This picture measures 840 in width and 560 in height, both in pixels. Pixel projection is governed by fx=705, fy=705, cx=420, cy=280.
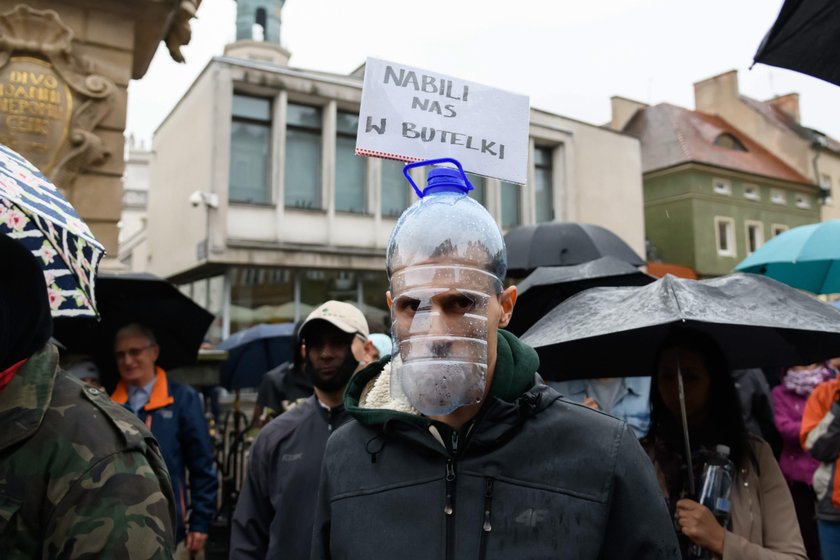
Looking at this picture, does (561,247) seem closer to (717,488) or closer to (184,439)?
(184,439)

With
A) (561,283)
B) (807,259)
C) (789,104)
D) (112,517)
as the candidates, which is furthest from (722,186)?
(112,517)

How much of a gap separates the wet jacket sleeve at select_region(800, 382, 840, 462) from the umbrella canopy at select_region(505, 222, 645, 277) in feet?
7.51

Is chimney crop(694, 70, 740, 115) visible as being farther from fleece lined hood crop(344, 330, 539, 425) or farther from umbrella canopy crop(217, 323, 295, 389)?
fleece lined hood crop(344, 330, 539, 425)

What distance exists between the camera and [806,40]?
9.25 ft

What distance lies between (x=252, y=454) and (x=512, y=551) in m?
2.20

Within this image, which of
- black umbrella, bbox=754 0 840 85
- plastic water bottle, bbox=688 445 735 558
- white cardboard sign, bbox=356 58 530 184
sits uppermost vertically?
Answer: black umbrella, bbox=754 0 840 85

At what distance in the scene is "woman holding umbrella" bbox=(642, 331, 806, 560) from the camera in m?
2.41

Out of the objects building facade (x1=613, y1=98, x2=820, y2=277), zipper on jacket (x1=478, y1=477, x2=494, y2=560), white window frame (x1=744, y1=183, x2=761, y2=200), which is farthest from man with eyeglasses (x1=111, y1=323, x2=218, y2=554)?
white window frame (x1=744, y1=183, x2=761, y2=200)

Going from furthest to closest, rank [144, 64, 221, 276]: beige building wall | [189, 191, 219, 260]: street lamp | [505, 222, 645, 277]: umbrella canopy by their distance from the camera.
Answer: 1. [144, 64, 221, 276]: beige building wall
2. [189, 191, 219, 260]: street lamp
3. [505, 222, 645, 277]: umbrella canopy

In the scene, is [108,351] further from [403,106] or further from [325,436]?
[403,106]

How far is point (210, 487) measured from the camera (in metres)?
4.58

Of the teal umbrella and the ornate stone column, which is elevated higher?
the ornate stone column

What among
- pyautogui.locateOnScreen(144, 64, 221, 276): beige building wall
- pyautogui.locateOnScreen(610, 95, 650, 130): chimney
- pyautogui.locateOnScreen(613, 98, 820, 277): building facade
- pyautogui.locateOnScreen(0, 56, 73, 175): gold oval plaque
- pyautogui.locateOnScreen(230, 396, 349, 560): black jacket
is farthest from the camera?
pyautogui.locateOnScreen(610, 95, 650, 130): chimney

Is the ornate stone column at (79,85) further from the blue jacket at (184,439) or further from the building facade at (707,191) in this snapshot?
the building facade at (707,191)
